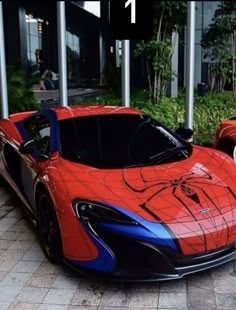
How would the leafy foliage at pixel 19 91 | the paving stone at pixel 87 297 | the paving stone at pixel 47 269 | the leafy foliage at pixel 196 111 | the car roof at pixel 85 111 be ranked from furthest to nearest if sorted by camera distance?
1. the leafy foliage at pixel 19 91
2. the leafy foliage at pixel 196 111
3. the car roof at pixel 85 111
4. the paving stone at pixel 47 269
5. the paving stone at pixel 87 297

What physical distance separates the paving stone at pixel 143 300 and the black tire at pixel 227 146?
139 inches

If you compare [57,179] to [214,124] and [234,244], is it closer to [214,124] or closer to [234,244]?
[234,244]

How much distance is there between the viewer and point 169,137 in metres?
4.53

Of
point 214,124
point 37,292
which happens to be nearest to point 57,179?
point 37,292

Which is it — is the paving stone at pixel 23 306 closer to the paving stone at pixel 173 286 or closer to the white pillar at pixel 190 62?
the paving stone at pixel 173 286

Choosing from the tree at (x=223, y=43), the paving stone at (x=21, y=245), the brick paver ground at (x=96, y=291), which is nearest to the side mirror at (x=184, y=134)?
the brick paver ground at (x=96, y=291)

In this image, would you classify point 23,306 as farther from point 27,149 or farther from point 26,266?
point 27,149

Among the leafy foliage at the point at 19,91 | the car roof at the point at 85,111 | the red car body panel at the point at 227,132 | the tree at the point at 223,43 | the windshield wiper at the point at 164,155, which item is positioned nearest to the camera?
the windshield wiper at the point at 164,155

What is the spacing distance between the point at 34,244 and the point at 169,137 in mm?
1722

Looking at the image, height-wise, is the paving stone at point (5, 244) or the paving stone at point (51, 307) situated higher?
the paving stone at point (51, 307)

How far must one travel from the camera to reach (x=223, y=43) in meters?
11.5

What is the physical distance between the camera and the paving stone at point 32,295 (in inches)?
127

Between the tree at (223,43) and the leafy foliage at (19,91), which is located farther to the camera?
the tree at (223,43)

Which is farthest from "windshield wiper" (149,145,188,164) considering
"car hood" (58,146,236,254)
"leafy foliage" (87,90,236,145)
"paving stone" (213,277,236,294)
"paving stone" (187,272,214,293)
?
"leafy foliage" (87,90,236,145)
